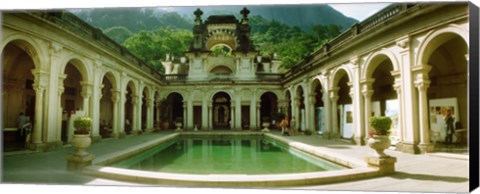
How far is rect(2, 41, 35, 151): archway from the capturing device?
11688 millimetres

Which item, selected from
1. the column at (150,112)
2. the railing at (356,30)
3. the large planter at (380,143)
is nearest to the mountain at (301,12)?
the railing at (356,30)

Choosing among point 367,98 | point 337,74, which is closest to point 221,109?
point 337,74

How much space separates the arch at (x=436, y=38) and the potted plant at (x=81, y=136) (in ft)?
30.2

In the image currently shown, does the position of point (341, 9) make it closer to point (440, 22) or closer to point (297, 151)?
point (440, 22)

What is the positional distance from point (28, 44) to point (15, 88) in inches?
184

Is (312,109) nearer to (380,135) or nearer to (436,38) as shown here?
(436,38)

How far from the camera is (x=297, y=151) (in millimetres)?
11992

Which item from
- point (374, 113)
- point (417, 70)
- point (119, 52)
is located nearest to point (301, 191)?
point (417, 70)

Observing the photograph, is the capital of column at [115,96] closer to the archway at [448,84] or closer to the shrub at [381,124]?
the shrub at [381,124]

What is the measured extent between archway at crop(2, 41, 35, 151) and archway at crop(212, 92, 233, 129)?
1573 cm

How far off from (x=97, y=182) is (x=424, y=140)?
28.3 ft

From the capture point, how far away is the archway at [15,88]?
11688 mm

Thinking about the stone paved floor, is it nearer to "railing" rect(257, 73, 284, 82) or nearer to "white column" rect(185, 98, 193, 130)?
"white column" rect(185, 98, 193, 130)

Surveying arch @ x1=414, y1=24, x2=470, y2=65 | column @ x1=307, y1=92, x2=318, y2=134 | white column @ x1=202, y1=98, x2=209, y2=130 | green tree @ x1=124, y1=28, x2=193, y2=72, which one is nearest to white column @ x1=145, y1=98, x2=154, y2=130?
green tree @ x1=124, y1=28, x2=193, y2=72
